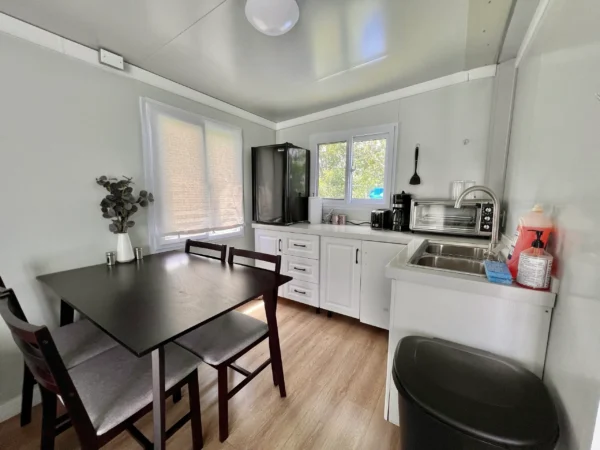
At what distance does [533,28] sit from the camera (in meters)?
1.33

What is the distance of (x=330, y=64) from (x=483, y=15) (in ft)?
3.11

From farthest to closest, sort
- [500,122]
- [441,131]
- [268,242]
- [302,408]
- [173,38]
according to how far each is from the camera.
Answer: [268,242] → [441,131] → [500,122] → [173,38] → [302,408]

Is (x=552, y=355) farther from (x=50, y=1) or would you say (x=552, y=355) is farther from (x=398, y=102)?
(x=50, y=1)

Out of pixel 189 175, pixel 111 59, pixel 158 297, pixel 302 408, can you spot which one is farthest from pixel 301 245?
pixel 111 59

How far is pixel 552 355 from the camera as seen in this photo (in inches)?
32.5

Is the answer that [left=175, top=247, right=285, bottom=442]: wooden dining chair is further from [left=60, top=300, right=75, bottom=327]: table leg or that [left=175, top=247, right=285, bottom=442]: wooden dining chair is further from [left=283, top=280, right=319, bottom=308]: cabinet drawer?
[left=283, top=280, right=319, bottom=308]: cabinet drawer

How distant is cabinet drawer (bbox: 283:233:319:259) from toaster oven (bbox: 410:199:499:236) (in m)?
0.92

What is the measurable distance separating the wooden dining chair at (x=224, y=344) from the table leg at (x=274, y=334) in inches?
1.7

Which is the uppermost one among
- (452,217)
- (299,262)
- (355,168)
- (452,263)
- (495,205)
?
(355,168)

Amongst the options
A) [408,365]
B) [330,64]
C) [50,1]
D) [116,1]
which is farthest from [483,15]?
[50,1]

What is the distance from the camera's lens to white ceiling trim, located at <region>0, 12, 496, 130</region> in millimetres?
1353

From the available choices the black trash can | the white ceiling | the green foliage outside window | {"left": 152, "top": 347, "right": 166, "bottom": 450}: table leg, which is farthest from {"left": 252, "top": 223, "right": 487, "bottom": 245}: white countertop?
{"left": 152, "top": 347, "right": 166, "bottom": 450}: table leg

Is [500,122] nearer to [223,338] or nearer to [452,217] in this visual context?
[452,217]

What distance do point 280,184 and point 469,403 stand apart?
2.29m
